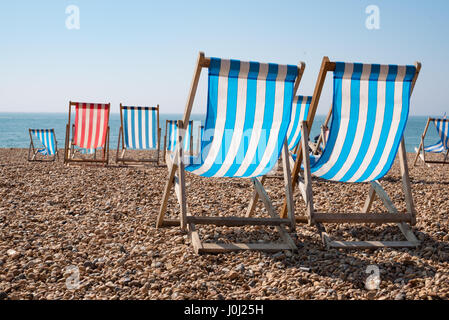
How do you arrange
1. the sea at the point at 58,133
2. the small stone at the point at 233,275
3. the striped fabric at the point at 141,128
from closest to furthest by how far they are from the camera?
the small stone at the point at 233,275 → the striped fabric at the point at 141,128 → the sea at the point at 58,133

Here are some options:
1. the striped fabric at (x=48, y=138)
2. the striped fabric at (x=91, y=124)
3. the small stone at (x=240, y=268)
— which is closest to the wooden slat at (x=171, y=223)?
the small stone at (x=240, y=268)

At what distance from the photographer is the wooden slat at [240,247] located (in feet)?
8.50

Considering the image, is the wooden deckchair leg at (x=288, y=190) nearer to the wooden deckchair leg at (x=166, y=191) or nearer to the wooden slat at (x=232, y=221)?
the wooden slat at (x=232, y=221)

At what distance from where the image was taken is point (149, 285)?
217 centimetres

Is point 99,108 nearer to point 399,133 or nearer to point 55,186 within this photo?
point 55,186

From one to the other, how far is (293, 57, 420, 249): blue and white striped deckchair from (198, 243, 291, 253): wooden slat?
272 millimetres

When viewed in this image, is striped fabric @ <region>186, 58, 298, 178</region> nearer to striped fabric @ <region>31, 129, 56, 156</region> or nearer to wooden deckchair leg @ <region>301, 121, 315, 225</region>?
wooden deckchair leg @ <region>301, 121, 315, 225</region>

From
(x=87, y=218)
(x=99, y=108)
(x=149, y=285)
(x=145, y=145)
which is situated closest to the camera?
(x=149, y=285)

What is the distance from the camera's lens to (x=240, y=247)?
2646 mm

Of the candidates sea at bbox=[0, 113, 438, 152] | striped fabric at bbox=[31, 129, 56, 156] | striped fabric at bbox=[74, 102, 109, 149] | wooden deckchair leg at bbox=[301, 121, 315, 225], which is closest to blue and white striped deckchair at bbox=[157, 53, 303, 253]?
wooden deckchair leg at bbox=[301, 121, 315, 225]

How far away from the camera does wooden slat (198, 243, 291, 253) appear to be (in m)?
2.59

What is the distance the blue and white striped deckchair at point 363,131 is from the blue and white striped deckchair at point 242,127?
19 cm
